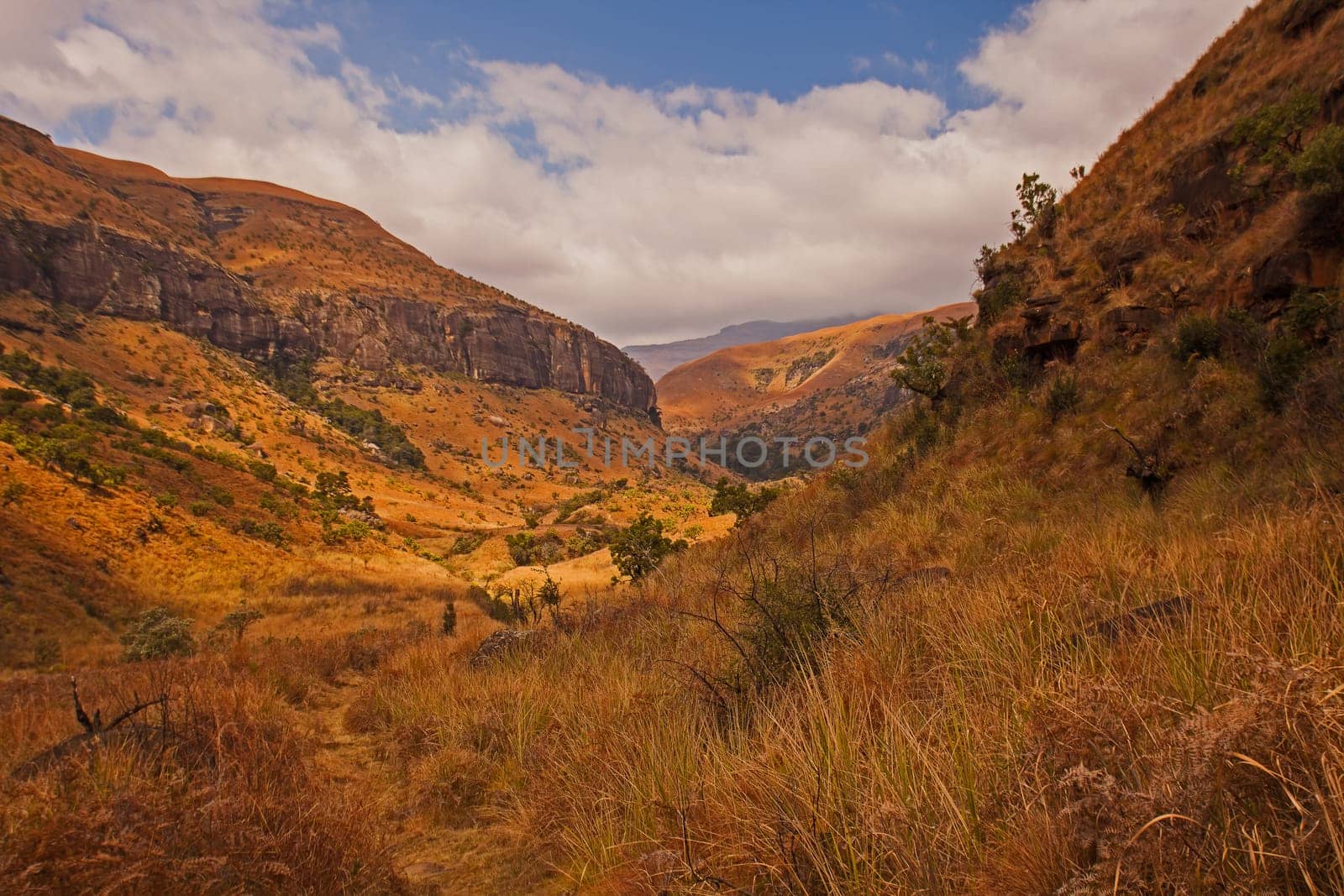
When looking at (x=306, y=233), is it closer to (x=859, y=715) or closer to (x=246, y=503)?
(x=246, y=503)

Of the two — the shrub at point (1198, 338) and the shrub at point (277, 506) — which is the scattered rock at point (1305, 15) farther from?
the shrub at point (277, 506)

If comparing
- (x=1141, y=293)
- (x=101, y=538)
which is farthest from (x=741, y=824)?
(x=101, y=538)

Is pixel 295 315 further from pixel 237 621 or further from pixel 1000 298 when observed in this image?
pixel 1000 298

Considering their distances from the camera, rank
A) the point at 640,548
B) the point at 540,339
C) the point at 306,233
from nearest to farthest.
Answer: the point at 640,548 < the point at 306,233 < the point at 540,339

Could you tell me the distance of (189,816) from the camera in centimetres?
253

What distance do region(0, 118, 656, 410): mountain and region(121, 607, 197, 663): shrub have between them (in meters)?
78.4

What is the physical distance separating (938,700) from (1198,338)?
8125mm

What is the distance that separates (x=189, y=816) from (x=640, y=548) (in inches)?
731

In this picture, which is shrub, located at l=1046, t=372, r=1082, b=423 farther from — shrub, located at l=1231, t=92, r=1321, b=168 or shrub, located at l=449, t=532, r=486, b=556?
shrub, located at l=449, t=532, r=486, b=556

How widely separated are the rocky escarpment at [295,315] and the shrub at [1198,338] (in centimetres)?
9636

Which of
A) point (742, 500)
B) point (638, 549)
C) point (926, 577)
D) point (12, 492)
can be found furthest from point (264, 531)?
point (926, 577)

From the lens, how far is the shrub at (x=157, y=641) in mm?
12438

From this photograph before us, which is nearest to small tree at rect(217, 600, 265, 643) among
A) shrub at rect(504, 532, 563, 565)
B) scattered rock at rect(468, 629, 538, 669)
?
scattered rock at rect(468, 629, 538, 669)

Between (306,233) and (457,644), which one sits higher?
(306,233)
